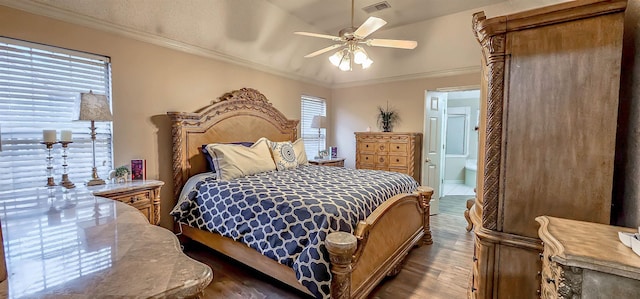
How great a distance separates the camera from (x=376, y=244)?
226 cm

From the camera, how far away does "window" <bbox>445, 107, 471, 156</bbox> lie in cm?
755

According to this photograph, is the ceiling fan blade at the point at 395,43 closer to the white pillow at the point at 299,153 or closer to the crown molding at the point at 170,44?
the white pillow at the point at 299,153

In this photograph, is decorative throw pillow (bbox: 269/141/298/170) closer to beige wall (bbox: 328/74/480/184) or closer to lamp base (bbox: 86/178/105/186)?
lamp base (bbox: 86/178/105/186)

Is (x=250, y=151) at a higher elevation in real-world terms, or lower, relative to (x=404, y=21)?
lower

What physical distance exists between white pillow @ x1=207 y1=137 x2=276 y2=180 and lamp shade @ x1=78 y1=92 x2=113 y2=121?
1.00 metres

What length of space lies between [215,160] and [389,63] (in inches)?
137

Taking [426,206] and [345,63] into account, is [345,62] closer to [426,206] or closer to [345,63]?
[345,63]

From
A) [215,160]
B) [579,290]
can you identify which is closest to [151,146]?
[215,160]

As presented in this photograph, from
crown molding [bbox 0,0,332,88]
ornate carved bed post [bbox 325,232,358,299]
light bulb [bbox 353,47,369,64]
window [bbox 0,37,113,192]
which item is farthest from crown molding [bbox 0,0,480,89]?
ornate carved bed post [bbox 325,232,358,299]

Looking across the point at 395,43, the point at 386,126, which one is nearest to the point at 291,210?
the point at 395,43

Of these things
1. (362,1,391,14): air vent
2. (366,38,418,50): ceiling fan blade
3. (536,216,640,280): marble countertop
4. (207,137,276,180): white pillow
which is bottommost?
(536,216,640,280): marble countertop

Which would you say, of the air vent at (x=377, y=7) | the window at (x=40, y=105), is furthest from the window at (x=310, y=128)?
the window at (x=40, y=105)

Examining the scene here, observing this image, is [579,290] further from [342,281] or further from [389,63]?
[389,63]

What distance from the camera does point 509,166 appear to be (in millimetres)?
1421
